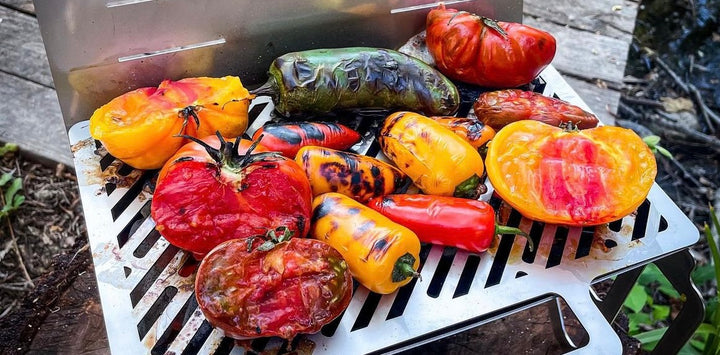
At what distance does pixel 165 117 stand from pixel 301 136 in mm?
399

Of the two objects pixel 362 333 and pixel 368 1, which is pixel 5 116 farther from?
pixel 362 333

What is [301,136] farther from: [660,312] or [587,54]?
[587,54]

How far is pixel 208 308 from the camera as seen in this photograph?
5.05ft

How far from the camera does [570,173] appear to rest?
6.14 feet

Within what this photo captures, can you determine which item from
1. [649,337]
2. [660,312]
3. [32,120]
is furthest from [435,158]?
[32,120]

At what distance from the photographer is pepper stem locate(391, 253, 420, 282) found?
1.68 m

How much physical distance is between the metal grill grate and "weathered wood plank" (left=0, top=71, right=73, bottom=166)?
163 cm

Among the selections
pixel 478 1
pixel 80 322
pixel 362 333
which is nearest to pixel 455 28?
pixel 478 1

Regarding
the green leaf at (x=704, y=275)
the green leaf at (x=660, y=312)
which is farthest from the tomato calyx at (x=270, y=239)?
the green leaf at (x=660, y=312)

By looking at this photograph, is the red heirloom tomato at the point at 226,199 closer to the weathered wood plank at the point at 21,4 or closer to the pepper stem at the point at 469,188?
the pepper stem at the point at 469,188

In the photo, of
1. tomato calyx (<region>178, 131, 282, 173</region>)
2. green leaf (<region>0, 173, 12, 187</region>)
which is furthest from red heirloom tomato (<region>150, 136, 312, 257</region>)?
green leaf (<region>0, 173, 12, 187</region>)

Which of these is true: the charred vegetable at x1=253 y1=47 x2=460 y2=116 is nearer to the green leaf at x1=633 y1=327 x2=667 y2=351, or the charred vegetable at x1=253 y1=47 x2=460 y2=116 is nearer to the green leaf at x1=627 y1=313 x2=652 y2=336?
the green leaf at x1=633 y1=327 x2=667 y2=351

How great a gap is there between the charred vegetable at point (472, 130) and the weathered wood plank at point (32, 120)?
2278 mm

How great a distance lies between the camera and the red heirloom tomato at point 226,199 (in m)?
1.71
